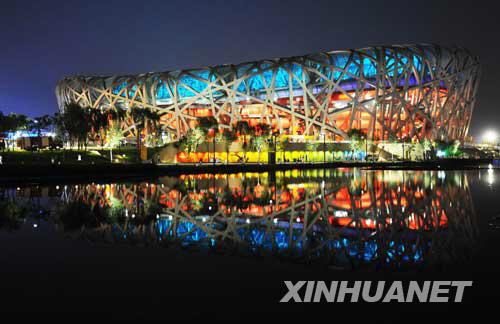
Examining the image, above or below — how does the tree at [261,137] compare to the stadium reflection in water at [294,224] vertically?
above

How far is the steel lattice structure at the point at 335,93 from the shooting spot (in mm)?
84062

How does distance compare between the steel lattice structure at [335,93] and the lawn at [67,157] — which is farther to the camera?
the steel lattice structure at [335,93]

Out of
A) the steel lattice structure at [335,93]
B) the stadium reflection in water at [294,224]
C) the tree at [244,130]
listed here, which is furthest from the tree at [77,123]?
the stadium reflection in water at [294,224]

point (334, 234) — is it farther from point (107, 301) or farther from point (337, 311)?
point (107, 301)

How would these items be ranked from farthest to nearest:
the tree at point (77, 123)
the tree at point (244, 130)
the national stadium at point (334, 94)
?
the national stadium at point (334, 94) < the tree at point (244, 130) < the tree at point (77, 123)

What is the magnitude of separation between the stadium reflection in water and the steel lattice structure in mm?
62186

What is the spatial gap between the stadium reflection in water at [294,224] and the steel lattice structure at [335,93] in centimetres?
6219

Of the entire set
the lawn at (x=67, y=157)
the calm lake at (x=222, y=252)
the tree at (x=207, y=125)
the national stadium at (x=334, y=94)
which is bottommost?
the lawn at (x=67, y=157)

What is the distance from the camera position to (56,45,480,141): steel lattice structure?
84062 mm

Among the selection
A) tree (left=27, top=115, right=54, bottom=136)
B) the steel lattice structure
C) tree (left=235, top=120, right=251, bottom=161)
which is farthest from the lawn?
tree (left=27, top=115, right=54, bottom=136)

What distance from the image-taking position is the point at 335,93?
296 ft

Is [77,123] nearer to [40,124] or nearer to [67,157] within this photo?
[67,157]

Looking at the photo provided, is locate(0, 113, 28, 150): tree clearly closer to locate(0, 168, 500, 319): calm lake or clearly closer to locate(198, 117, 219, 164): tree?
locate(198, 117, 219, 164): tree

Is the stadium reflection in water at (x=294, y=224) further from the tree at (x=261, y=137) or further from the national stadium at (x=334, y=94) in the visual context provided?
the national stadium at (x=334, y=94)
